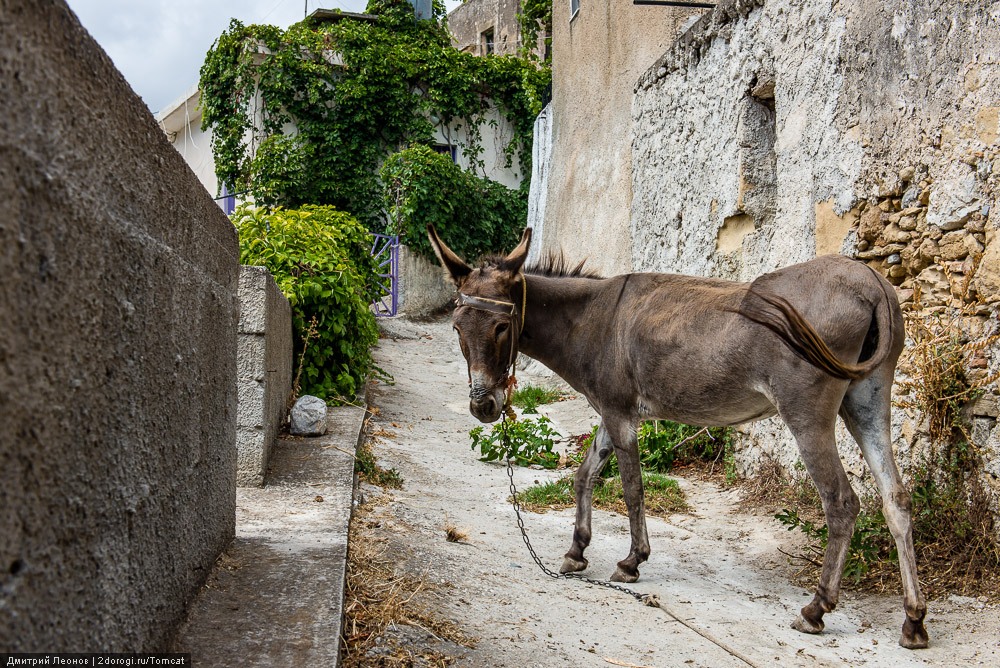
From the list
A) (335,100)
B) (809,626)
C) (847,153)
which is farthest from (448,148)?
(809,626)

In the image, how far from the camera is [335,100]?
15914 millimetres

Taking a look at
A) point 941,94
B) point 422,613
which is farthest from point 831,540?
point 941,94

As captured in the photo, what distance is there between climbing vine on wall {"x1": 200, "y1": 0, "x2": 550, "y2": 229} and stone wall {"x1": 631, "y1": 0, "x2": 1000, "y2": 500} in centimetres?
927

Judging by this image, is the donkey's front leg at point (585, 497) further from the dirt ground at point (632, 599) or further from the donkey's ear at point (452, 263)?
the donkey's ear at point (452, 263)

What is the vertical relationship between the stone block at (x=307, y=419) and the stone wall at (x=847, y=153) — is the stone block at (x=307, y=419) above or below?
below

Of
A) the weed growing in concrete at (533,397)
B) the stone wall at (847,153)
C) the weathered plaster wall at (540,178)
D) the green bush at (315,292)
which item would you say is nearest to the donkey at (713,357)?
the stone wall at (847,153)

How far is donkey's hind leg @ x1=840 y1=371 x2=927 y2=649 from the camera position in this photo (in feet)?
11.3

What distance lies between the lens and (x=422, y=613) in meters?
3.14

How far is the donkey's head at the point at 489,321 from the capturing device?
439 cm

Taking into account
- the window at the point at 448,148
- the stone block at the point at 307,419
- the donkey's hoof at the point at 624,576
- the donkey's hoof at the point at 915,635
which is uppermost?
the window at the point at 448,148

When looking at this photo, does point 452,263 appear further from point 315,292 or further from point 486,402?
point 315,292

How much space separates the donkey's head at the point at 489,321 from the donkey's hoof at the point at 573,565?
892mm

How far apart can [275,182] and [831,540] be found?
1328 cm

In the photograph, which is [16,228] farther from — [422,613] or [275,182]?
[275,182]
